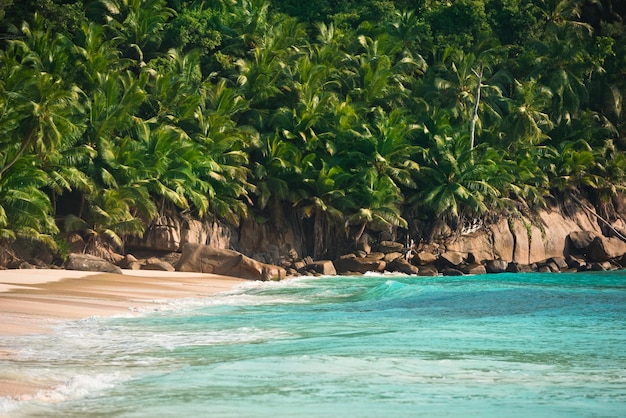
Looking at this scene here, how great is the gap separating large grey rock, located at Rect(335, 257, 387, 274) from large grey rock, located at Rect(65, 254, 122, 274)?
1043 centimetres

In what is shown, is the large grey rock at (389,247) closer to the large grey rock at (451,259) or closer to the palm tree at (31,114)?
the large grey rock at (451,259)

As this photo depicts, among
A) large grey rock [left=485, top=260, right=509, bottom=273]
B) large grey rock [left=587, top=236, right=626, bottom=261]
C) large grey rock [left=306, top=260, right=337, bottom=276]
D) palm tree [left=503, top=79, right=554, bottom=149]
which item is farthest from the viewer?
palm tree [left=503, top=79, right=554, bottom=149]

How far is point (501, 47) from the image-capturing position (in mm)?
42844

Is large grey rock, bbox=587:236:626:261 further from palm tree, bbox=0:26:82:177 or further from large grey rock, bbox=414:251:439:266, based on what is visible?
palm tree, bbox=0:26:82:177

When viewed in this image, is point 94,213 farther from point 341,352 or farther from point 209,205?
point 341,352

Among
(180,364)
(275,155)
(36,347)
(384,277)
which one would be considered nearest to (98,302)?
(36,347)

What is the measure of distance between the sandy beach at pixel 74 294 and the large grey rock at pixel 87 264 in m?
0.50

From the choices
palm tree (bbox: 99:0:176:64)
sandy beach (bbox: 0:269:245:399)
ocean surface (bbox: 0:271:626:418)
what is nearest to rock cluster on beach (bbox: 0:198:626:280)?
sandy beach (bbox: 0:269:245:399)

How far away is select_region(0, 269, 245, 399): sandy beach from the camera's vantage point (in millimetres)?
12445

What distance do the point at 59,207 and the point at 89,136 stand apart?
9.58 ft

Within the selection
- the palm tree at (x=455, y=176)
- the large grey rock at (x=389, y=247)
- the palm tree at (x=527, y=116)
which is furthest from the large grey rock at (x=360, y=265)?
the palm tree at (x=527, y=116)

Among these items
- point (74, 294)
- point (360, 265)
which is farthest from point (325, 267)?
point (74, 294)

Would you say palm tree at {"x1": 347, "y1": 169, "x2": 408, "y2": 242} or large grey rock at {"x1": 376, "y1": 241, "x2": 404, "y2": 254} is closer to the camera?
palm tree at {"x1": 347, "y1": 169, "x2": 408, "y2": 242}

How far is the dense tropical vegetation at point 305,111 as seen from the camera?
28.5 metres
